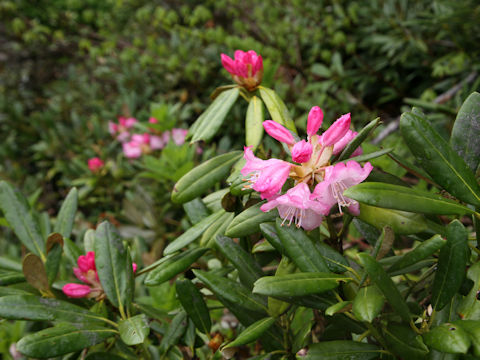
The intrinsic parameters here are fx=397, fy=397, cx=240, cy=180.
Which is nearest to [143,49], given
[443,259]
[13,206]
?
[13,206]

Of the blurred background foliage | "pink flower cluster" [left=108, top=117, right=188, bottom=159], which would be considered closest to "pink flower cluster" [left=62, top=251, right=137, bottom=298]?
the blurred background foliage

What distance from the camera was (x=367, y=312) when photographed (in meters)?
0.52

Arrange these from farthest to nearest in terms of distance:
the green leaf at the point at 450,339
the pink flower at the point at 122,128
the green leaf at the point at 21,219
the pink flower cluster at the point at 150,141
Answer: the pink flower at the point at 122,128 → the pink flower cluster at the point at 150,141 → the green leaf at the point at 21,219 → the green leaf at the point at 450,339

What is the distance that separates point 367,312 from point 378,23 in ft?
7.62

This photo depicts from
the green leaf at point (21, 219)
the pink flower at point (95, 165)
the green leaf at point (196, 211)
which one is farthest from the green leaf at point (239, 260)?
the pink flower at point (95, 165)

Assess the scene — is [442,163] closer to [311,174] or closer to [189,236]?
[311,174]

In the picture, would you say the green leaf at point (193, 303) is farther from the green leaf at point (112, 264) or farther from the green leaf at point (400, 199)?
the green leaf at point (400, 199)

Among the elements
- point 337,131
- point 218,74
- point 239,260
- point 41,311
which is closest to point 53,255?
point 41,311

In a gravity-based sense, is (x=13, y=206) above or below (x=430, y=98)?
above

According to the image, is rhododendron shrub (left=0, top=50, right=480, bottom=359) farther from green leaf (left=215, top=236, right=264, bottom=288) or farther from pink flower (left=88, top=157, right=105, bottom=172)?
pink flower (left=88, top=157, right=105, bottom=172)

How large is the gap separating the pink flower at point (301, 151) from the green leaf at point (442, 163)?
0.14 m

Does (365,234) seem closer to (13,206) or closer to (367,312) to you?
(367,312)

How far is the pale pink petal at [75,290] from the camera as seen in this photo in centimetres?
88

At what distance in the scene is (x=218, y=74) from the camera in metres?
2.66
